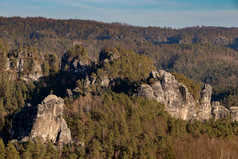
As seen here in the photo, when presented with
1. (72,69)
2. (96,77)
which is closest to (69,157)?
(96,77)

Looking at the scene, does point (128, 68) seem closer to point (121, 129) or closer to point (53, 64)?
point (53, 64)

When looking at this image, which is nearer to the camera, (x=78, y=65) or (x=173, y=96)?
(x=173, y=96)

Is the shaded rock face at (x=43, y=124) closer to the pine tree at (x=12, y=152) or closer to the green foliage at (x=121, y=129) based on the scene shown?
the pine tree at (x=12, y=152)

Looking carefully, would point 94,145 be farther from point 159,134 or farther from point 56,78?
point 56,78

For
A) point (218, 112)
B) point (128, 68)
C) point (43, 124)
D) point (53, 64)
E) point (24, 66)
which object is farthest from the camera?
point (53, 64)

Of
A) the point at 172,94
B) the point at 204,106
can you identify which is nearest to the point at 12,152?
the point at 172,94

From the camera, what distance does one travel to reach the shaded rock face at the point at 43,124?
38688mm

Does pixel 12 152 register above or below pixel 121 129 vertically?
above

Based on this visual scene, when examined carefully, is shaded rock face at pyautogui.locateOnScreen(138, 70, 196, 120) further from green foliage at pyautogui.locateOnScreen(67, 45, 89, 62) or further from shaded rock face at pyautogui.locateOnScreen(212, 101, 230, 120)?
green foliage at pyautogui.locateOnScreen(67, 45, 89, 62)

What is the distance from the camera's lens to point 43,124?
3931cm

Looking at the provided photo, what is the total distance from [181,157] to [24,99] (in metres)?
50.3

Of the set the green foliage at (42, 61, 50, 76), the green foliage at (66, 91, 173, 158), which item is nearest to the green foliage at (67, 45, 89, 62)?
the green foliage at (42, 61, 50, 76)

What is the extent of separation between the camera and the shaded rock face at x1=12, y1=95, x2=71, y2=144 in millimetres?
38688

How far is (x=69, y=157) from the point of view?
38.0 m
